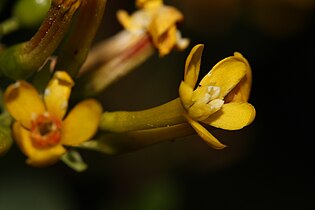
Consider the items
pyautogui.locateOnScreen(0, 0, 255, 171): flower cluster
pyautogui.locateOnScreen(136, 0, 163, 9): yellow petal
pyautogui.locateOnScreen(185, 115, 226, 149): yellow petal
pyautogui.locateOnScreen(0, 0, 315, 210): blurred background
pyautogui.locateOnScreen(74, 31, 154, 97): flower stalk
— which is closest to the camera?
pyautogui.locateOnScreen(185, 115, 226, 149): yellow petal

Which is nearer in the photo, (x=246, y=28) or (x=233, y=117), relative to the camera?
(x=233, y=117)

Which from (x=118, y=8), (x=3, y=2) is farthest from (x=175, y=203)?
(x=3, y=2)

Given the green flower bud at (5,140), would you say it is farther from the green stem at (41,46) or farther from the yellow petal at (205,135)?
the yellow petal at (205,135)

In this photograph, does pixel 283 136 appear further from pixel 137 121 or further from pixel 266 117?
pixel 137 121

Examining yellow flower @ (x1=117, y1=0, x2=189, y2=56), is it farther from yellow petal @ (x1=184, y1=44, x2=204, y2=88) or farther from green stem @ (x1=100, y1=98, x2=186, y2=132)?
yellow petal @ (x1=184, y1=44, x2=204, y2=88)

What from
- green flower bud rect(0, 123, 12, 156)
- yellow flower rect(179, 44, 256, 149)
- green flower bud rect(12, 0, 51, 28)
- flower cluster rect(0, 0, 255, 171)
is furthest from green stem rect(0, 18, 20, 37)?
yellow flower rect(179, 44, 256, 149)

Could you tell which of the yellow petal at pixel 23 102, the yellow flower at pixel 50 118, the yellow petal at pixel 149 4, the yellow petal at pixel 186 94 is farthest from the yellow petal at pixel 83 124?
the yellow petal at pixel 149 4

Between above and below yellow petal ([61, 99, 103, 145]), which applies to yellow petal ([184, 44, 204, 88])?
above
